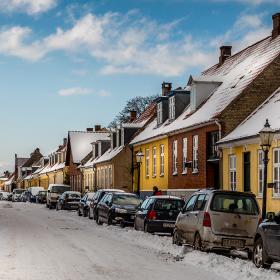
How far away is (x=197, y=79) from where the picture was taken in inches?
1465

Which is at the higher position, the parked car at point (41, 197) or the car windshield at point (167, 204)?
the car windshield at point (167, 204)

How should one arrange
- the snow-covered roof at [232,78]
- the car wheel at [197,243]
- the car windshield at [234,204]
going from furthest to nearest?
1. the snow-covered roof at [232,78]
2. the car wheel at [197,243]
3. the car windshield at [234,204]

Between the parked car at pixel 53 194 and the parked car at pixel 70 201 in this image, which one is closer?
the parked car at pixel 70 201

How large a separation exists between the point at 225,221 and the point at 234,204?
0.54 meters

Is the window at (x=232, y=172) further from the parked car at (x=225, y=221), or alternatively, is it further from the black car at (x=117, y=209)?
the parked car at (x=225, y=221)

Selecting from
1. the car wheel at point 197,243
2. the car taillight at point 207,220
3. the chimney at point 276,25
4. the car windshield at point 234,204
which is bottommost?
the car wheel at point 197,243

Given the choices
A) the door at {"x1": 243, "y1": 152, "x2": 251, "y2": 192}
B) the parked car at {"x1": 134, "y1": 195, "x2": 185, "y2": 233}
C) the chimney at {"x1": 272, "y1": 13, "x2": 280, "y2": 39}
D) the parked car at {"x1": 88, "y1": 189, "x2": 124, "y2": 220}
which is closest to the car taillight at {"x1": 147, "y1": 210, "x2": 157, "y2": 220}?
the parked car at {"x1": 134, "y1": 195, "x2": 185, "y2": 233}

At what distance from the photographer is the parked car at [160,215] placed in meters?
23.3

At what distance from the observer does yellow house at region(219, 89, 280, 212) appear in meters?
25.2

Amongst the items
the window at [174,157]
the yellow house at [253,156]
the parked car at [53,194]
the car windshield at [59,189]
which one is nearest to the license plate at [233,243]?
the yellow house at [253,156]

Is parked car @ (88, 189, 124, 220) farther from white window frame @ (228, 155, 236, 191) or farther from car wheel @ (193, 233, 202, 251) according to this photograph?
car wheel @ (193, 233, 202, 251)

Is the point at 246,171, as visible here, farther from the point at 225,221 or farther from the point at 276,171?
the point at 225,221

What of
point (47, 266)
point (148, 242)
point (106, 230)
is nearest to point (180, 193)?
point (106, 230)

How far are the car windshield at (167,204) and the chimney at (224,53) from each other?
20.4 meters
